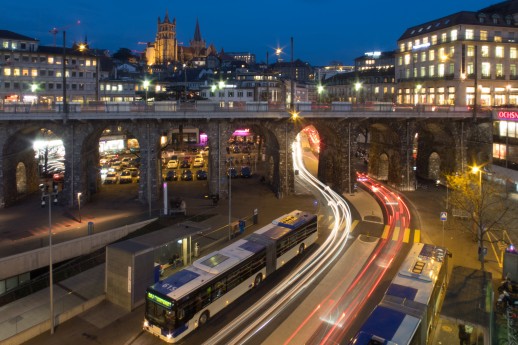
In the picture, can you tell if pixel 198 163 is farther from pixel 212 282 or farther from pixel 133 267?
pixel 212 282

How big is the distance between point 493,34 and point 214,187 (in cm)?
5849

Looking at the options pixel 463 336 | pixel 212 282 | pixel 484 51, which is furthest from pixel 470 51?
pixel 212 282

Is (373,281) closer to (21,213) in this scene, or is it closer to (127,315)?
(127,315)

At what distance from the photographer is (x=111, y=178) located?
184ft

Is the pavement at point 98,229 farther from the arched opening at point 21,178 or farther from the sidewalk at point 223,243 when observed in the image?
the arched opening at point 21,178

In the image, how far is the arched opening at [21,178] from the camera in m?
46.2

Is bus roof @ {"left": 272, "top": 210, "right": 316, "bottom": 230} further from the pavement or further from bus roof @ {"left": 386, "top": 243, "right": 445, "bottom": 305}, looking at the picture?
bus roof @ {"left": 386, "top": 243, "right": 445, "bottom": 305}

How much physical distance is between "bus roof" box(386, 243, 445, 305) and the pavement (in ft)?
7.39

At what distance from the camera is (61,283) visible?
2556 cm

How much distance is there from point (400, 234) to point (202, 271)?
20.0 m

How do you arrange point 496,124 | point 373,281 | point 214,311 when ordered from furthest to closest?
point 496,124 → point 373,281 → point 214,311

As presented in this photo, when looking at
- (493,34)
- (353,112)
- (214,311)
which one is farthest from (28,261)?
(493,34)

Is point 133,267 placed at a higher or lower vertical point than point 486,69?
lower

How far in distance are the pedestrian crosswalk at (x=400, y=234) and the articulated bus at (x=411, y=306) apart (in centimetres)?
1026
